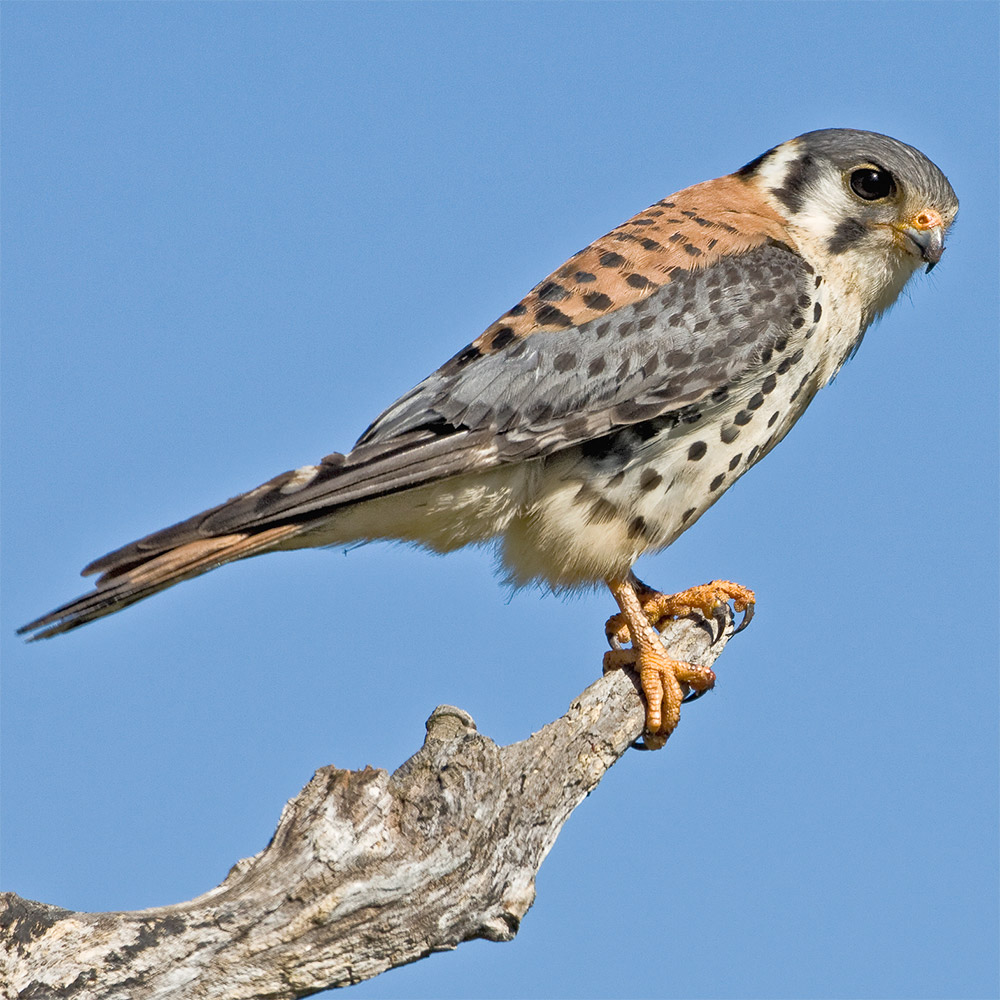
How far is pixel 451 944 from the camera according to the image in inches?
156

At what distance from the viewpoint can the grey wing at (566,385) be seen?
15.3 ft

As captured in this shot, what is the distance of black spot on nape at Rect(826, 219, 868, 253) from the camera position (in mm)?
5590

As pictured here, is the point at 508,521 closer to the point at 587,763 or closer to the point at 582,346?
the point at 582,346

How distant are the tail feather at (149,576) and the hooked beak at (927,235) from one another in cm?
292

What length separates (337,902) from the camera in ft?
12.6

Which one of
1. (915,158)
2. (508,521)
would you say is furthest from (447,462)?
(915,158)

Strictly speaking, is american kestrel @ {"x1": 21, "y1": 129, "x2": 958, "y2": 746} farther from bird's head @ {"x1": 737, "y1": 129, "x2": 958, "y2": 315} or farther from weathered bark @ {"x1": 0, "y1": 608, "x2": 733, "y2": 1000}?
weathered bark @ {"x1": 0, "y1": 608, "x2": 733, "y2": 1000}

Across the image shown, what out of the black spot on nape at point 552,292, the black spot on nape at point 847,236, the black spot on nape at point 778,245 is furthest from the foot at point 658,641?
the black spot on nape at point 847,236

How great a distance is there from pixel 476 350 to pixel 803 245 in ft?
4.89

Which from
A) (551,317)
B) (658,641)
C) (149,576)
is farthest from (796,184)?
(149,576)

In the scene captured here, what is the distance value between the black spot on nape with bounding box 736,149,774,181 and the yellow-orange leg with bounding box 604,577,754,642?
79.1 inches

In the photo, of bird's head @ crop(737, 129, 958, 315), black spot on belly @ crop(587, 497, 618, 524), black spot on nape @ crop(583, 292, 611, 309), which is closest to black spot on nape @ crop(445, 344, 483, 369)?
black spot on nape @ crop(583, 292, 611, 309)

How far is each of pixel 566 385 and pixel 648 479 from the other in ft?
1.52

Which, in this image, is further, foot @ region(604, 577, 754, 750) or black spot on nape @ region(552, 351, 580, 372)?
black spot on nape @ region(552, 351, 580, 372)
